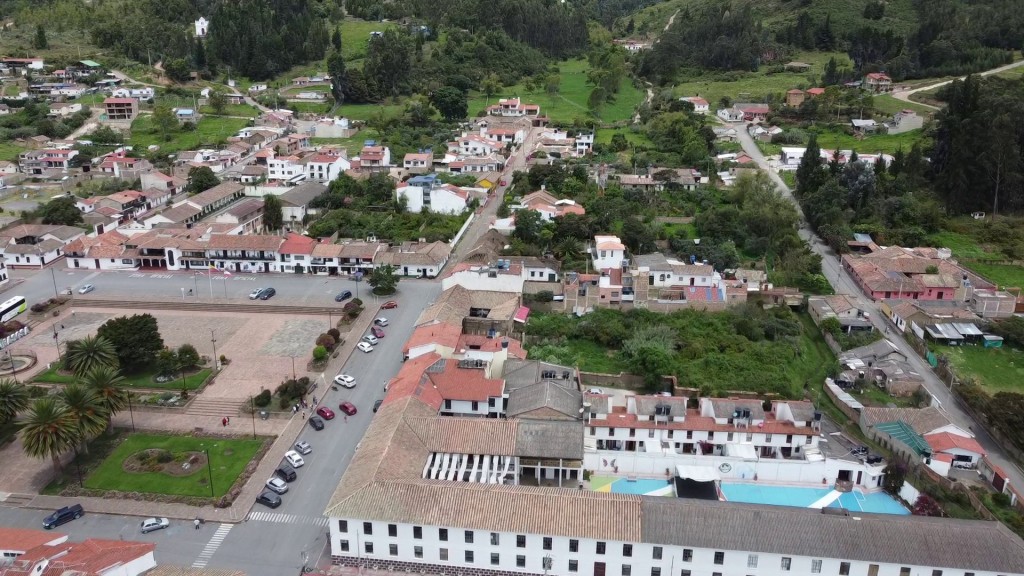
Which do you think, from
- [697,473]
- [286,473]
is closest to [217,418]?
[286,473]

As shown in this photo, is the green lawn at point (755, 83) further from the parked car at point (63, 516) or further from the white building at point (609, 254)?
the parked car at point (63, 516)

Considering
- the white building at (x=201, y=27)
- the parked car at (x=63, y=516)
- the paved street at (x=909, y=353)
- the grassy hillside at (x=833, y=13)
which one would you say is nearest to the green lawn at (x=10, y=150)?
the white building at (x=201, y=27)

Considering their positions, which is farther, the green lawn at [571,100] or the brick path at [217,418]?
the green lawn at [571,100]

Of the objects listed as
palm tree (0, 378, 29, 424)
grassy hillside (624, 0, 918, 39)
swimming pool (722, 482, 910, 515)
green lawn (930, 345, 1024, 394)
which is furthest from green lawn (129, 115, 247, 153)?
grassy hillside (624, 0, 918, 39)

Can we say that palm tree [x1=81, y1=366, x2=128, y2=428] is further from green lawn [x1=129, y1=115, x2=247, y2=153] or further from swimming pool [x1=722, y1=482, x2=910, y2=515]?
green lawn [x1=129, y1=115, x2=247, y2=153]

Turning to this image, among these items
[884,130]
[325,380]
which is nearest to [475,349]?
[325,380]

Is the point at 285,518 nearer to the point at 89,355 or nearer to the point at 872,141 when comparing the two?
the point at 89,355
